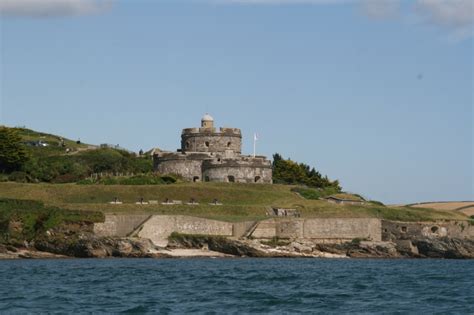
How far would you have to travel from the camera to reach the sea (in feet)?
123

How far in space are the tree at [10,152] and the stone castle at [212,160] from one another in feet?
35.4

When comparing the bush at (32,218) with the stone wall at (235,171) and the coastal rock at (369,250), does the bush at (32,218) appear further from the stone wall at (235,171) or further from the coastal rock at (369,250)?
the stone wall at (235,171)

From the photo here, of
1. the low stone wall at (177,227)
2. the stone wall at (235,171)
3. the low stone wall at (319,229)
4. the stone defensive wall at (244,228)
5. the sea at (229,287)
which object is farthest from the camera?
the stone wall at (235,171)

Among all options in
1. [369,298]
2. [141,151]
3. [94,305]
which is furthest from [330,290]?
[141,151]

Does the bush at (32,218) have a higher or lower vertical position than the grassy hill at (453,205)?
lower

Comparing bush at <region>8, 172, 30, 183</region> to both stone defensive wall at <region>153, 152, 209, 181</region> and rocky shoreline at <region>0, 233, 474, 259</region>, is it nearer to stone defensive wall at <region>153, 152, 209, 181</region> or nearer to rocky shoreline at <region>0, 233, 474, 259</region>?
stone defensive wall at <region>153, 152, 209, 181</region>

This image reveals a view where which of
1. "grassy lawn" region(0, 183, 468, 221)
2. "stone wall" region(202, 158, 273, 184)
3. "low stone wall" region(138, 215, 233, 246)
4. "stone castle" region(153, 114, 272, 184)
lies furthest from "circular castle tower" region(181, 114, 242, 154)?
"low stone wall" region(138, 215, 233, 246)

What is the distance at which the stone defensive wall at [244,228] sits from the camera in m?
69.1

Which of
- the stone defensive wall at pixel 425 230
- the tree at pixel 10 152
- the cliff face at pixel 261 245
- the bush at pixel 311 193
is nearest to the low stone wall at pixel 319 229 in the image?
the cliff face at pixel 261 245

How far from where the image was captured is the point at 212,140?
9100cm

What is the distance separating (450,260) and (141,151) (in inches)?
1637

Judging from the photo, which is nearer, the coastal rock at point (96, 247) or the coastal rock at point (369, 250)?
the coastal rock at point (96, 247)

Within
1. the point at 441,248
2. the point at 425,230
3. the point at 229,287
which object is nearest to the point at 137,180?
the point at 425,230

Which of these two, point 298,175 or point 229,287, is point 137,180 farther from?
point 229,287
